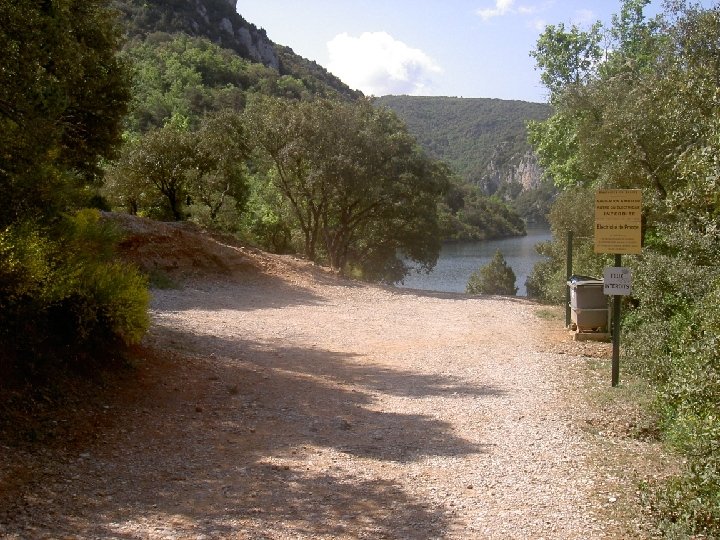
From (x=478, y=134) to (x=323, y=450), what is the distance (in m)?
90.1

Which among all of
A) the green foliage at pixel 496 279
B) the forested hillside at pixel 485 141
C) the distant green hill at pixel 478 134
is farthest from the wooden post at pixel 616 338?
the distant green hill at pixel 478 134

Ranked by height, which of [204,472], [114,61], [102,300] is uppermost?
[114,61]

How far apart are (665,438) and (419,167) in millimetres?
19039

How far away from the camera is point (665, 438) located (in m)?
7.08

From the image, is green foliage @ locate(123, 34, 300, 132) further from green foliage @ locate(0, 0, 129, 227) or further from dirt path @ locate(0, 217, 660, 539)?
green foliage @ locate(0, 0, 129, 227)

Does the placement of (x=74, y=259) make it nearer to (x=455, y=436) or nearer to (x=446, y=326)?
(x=455, y=436)

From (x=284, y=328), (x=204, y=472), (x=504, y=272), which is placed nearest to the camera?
(x=204, y=472)

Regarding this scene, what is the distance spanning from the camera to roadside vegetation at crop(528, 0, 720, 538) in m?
4.89

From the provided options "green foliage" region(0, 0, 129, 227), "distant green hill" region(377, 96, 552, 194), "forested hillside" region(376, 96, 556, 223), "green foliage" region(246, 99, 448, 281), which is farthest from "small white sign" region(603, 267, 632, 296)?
"distant green hill" region(377, 96, 552, 194)

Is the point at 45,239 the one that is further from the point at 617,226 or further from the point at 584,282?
the point at 584,282

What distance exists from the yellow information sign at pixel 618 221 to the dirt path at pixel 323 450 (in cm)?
201

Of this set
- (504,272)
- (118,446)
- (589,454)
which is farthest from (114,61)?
(504,272)

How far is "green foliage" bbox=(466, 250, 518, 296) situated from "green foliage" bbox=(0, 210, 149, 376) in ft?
124

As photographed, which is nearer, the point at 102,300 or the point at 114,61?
the point at 102,300
